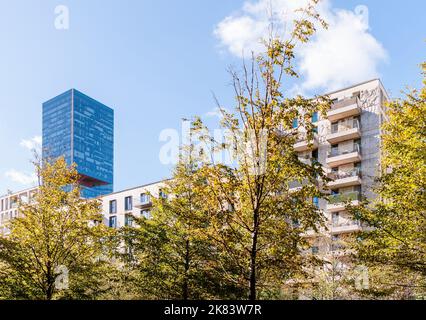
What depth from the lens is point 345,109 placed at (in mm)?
48375

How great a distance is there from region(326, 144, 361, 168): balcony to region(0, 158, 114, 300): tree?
34529 millimetres

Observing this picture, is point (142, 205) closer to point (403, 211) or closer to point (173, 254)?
point (173, 254)

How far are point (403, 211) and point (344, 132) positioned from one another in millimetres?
35219

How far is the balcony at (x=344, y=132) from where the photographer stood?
48.0 m

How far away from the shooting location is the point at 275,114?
11344 millimetres

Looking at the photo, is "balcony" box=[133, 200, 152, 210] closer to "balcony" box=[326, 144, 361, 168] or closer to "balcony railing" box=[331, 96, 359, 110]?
"balcony" box=[326, 144, 361, 168]

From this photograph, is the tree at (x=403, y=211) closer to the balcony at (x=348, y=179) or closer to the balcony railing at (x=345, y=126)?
the balcony at (x=348, y=179)

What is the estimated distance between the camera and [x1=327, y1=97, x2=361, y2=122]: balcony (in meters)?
48.1

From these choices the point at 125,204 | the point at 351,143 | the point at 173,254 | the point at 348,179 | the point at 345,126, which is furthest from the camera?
the point at 125,204

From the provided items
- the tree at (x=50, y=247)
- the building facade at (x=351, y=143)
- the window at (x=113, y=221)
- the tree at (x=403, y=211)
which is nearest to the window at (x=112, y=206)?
the window at (x=113, y=221)

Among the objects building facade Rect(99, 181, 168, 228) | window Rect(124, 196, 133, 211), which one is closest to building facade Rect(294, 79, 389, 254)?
building facade Rect(99, 181, 168, 228)

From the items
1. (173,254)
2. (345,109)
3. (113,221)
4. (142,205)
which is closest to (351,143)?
(345,109)
